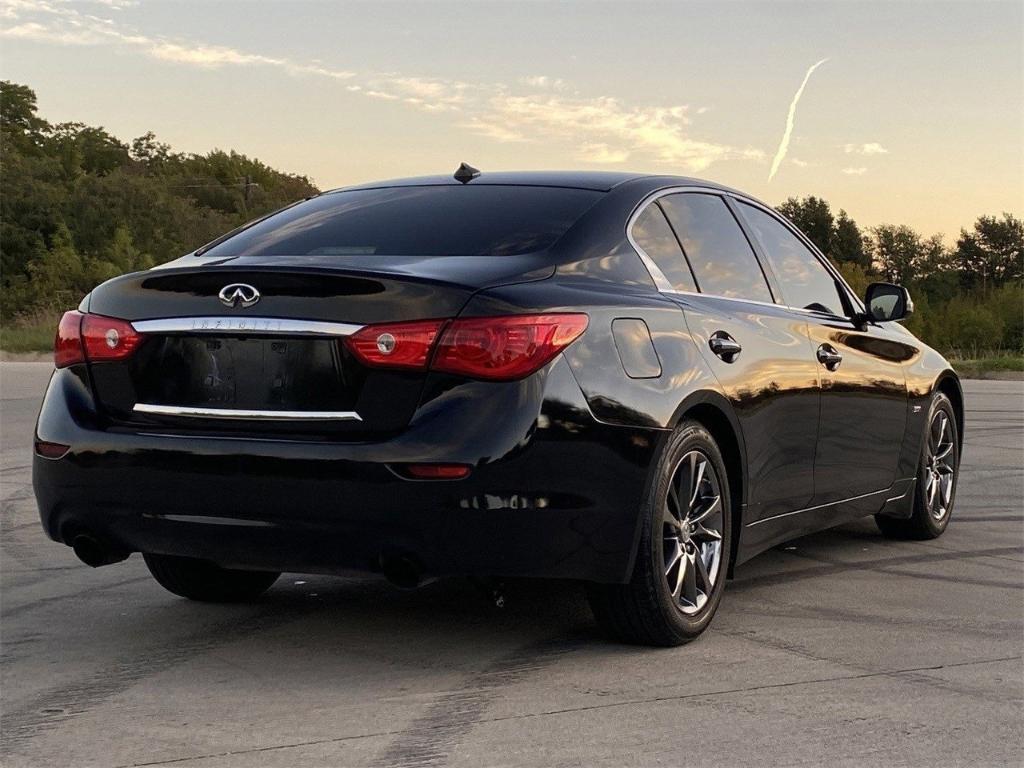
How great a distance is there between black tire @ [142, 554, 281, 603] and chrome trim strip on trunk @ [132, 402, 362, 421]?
1.16 m

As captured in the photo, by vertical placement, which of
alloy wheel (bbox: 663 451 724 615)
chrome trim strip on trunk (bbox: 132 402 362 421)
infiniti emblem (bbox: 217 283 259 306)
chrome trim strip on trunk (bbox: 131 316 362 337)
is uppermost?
infiniti emblem (bbox: 217 283 259 306)

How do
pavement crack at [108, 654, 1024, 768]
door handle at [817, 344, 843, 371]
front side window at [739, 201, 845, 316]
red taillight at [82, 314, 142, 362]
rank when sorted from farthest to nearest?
front side window at [739, 201, 845, 316] < door handle at [817, 344, 843, 371] < red taillight at [82, 314, 142, 362] < pavement crack at [108, 654, 1024, 768]

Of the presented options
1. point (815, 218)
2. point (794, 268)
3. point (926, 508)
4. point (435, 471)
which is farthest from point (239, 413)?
point (815, 218)

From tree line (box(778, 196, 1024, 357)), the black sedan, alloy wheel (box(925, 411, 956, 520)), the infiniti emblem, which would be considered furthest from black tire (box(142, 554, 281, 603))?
tree line (box(778, 196, 1024, 357))

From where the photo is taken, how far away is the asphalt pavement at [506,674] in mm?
3760

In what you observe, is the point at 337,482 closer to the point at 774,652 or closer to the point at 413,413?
the point at 413,413

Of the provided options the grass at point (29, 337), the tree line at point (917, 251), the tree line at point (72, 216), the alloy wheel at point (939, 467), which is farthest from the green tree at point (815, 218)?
the alloy wheel at point (939, 467)

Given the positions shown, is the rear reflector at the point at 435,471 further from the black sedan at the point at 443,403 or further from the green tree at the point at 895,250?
the green tree at the point at 895,250

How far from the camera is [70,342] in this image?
188 inches

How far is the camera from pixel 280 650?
489 centimetres

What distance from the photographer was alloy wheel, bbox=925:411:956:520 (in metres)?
7.29

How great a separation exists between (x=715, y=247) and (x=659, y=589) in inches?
62.3

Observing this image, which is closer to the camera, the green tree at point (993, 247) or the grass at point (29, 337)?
the grass at point (29, 337)

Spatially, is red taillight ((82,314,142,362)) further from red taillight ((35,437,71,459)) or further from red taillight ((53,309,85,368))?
red taillight ((35,437,71,459))
